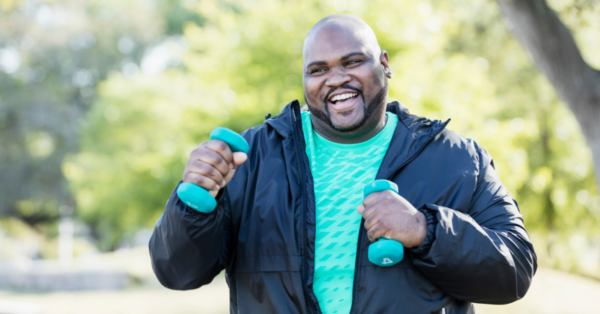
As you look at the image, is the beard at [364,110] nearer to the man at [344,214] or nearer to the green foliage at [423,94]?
the man at [344,214]

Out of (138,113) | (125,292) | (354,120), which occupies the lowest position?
(125,292)

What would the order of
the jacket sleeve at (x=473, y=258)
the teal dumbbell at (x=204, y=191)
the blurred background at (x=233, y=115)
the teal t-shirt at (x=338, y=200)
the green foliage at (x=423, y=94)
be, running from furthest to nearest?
the blurred background at (x=233, y=115) → the green foliage at (x=423, y=94) → the teal t-shirt at (x=338, y=200) → the jacket sleeve at (x=473, y=258) → the teal dumbbell at (x=204, y=191)

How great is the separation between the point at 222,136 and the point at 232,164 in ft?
0.36

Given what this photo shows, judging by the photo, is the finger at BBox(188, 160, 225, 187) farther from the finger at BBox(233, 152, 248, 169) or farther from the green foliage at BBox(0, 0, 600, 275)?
the green foliage at BBox(0, 0, 600, 275)

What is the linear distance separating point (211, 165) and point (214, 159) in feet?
0.09

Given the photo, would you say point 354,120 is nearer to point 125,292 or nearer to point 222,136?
point 222,136

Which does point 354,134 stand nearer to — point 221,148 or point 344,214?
point 344,214

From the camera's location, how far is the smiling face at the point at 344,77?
231 cm

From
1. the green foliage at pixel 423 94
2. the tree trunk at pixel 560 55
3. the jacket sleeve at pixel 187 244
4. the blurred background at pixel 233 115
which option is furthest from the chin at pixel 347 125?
the green foliage at pixel 423 94

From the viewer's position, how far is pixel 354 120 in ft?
7.70

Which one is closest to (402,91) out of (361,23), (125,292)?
(361,23)

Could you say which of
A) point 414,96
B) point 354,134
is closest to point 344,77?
point 354,134

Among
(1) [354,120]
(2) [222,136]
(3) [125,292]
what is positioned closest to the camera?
(2) [222,136]

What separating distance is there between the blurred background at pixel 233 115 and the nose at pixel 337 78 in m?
4.81
